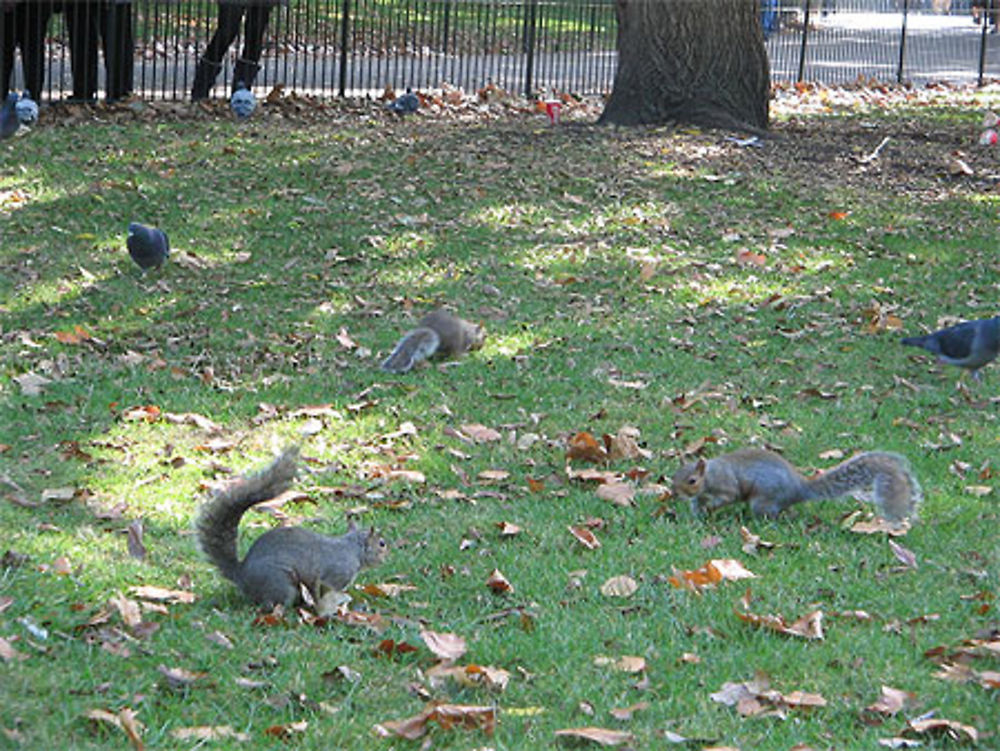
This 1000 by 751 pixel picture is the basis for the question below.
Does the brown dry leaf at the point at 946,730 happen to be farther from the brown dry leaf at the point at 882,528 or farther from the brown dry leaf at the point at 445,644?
the brown dry leaf at the point at 882,528

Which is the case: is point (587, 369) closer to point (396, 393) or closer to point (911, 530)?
point (396, 393)

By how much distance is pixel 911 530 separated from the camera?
6.46 meters

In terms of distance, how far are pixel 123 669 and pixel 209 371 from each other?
3.80 metres

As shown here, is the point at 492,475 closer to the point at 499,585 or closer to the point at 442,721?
the point at 499,585

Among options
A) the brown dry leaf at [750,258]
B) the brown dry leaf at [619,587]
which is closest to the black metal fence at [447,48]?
the brown dry leaf at [750,258]

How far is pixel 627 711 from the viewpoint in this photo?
4.73 m

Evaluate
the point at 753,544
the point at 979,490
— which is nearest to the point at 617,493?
the point at 753,544

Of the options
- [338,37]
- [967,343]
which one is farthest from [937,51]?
[967,343]

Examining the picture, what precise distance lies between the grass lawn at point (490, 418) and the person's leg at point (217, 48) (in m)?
1.26

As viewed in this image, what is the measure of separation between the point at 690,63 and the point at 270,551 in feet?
36.6

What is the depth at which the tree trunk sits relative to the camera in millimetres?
15328

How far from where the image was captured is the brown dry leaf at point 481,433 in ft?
25.1

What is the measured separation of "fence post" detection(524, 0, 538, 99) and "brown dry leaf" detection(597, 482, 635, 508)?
1298cm

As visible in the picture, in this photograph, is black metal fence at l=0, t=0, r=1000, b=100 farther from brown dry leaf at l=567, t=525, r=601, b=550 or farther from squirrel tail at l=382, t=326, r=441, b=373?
brown dry leaf at l=567, t=525, r=601, b=550
